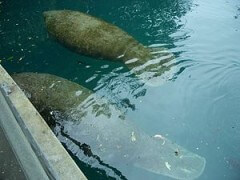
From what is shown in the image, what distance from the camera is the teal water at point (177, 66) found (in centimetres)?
499

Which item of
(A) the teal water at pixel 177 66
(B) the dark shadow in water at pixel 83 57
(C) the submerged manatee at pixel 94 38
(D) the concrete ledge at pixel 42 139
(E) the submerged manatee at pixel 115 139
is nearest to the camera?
(D) the concrete ledge at pixel 42 139

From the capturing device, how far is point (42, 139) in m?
3.59

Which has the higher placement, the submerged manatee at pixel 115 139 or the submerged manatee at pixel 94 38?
the submerged manatee at pixel 94 38

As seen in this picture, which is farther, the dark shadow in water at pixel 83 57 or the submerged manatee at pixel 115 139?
the dark shadow in water at pixel 83 57

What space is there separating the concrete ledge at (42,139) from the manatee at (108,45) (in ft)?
7.48

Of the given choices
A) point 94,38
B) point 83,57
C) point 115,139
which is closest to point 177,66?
point 94,38

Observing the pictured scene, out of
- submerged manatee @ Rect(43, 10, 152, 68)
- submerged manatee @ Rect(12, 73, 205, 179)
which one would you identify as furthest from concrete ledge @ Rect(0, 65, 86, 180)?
submerged manatee @ Rect(43, 10, 152, 68)

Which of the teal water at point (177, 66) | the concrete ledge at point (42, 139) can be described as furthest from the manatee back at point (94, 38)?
the concrete ledge at point (42, 139)

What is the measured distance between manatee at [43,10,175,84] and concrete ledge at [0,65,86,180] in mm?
2281

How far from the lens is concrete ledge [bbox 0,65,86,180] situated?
3174mm

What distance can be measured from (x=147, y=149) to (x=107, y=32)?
2896 millimetres

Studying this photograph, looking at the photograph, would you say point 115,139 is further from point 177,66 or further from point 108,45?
point 177,66

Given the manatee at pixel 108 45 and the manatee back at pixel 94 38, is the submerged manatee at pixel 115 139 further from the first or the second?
the manatee back at pixel 94 38

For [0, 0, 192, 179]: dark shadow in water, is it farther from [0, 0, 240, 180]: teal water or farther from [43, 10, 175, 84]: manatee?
[43, 10, 175, 84]: manatee
